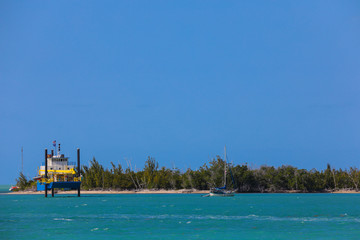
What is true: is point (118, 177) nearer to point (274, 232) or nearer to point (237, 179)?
point (237, 179)

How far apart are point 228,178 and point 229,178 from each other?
0.42 m

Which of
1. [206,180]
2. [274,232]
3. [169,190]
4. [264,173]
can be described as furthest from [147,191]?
A: [274,232]

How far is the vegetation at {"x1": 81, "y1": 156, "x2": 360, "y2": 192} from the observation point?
175 meters

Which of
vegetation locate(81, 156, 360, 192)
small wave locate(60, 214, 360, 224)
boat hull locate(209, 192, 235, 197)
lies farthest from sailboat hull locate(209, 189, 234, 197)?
small wave locate(60, 214, 360, 224)

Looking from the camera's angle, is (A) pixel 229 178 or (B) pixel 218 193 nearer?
(B) pixel 218 193

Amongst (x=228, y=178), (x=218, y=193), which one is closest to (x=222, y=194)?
(x=218, y=193)

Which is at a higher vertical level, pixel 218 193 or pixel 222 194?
pixel 218 193

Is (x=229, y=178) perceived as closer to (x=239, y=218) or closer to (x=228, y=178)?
(x=228, y=178)

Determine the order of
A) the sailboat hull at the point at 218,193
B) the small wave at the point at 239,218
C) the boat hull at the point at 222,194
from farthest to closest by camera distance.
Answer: the sailboat hull at the point at 218,193 < the boat hull at the point at 222,194 < the small wave at the point at 239,218

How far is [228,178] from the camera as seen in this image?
175 m

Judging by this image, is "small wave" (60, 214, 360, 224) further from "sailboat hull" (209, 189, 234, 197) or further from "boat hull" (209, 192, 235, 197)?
"sailboat hull" (209, 189, 234, 197)

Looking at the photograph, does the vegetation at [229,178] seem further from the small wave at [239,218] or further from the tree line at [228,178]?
the small wave at [239,218]

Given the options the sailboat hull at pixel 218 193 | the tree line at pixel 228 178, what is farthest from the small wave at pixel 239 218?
A: the tree line at pixel 228 178

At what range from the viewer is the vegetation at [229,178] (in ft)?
575
